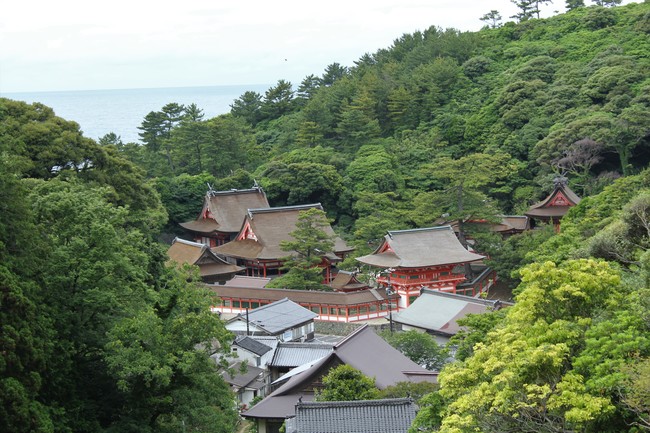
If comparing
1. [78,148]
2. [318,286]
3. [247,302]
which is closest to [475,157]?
[318,286]

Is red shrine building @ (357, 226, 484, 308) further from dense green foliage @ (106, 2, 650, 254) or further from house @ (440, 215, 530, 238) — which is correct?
house @ (440, 215, 530, 238)

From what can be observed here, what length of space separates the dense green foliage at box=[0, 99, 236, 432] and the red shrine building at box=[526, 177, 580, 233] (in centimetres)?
2282

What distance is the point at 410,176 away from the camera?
4241 centimetres

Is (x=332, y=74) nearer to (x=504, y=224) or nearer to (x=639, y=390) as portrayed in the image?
(x=504, y=224)

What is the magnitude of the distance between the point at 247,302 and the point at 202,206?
13049 millimetres

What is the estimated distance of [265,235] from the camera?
36156mm

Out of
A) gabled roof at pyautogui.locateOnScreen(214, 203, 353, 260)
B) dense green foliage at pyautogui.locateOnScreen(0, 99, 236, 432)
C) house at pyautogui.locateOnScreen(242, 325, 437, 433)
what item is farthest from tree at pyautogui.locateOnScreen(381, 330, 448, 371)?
gabled roof at pyautogui.locateOnScreen(214, 203, 353, 260)

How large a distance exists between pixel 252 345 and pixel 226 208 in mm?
17996

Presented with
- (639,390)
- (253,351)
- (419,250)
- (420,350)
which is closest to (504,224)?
(419,250)

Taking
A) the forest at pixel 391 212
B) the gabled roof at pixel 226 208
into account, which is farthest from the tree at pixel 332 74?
the gabled roof at pixel 226 208

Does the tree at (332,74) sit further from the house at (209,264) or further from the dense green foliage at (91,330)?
the dense green foliage at (91,330)

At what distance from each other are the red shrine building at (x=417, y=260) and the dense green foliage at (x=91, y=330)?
15.9m

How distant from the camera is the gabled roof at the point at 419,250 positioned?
31281mm

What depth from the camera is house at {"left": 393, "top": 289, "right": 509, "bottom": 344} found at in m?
26.2
